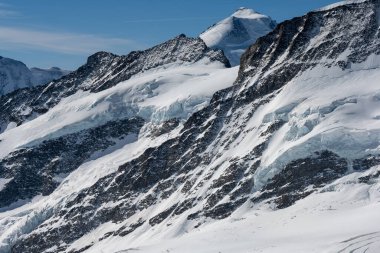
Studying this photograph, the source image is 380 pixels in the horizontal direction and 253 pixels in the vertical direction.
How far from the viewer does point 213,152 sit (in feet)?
433

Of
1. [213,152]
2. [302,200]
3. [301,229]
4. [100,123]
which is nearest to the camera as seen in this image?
[301,229]

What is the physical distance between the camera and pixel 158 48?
199 m

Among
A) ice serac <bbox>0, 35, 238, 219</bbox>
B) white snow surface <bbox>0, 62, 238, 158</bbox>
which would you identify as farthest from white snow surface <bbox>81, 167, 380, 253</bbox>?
ice serac <bbox>0, 35, 238, 219</bbox>

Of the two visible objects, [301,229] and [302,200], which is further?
[302,200]

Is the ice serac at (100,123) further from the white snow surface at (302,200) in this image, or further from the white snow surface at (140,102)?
the white snow surface at (302,200)

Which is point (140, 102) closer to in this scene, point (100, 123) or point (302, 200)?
point (100, 123)

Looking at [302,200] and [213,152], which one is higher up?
[213,152]

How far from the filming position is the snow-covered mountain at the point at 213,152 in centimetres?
10156

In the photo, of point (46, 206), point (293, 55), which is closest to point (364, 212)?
point (293, 55)

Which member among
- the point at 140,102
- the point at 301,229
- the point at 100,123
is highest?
the point at 140,102

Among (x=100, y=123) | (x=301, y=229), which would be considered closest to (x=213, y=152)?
(x=301, y=229)

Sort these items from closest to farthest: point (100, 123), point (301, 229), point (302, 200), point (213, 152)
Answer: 1. point (301, 229)
2. point (302, 200)
3. point (213, 152)
4. point (100, 123)

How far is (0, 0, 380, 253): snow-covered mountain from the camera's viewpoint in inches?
3999

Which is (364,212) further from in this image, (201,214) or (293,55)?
(293,55)
